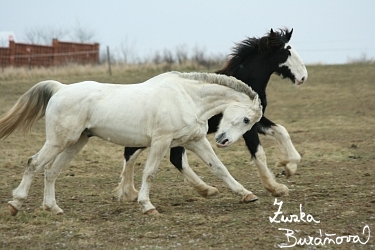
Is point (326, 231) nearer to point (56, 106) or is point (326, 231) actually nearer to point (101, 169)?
point (56, 106)

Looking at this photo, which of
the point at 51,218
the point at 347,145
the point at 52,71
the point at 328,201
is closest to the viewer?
the point at 51,218

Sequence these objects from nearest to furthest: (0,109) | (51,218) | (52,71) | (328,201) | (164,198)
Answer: (51,218), (328,201), (164,198), (0,109), (52,71)

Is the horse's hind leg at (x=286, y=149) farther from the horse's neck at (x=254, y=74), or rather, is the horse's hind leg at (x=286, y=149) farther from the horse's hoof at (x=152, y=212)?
the horse's hoof at (x=152, y=212)

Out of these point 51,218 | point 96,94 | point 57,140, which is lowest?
point 51,218

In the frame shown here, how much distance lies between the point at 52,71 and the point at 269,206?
1960 centimetres

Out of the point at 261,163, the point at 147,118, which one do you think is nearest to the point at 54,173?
the point at 147,118

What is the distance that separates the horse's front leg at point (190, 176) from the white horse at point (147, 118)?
23.2 inches

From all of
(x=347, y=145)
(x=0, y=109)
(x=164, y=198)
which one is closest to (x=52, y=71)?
(x=0, y=109)

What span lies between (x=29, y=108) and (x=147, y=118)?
1.45 m

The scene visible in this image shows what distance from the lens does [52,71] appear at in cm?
2586

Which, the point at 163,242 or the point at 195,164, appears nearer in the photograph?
the point at 163,242

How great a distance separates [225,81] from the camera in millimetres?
7539

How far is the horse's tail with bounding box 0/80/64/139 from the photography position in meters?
7.69

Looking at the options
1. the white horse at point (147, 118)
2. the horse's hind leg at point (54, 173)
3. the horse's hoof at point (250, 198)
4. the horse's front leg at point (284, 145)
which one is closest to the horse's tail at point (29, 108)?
the white horse at point (147, 118)
